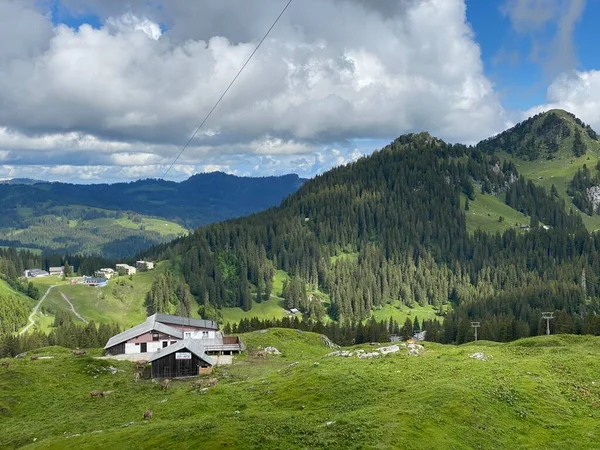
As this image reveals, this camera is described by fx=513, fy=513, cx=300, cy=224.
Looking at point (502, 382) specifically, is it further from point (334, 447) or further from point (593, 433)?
point (334, 447)

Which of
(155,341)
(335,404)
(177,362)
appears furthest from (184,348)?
(335,404)

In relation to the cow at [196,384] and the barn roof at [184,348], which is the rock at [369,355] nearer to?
the barn roof at [184,348]

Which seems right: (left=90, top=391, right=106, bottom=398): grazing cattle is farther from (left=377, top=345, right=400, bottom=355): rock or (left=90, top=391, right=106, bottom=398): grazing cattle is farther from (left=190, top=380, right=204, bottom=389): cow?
(left=377, top=345, right=400, bottom=355): rock

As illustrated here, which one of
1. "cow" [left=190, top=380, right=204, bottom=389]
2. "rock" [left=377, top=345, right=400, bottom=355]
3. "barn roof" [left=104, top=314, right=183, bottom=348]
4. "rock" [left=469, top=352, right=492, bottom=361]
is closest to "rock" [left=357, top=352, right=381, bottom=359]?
"rock" [left=377, top=345, right=400, bottom=355]

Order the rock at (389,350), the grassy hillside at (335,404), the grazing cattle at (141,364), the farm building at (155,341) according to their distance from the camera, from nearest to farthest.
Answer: the grassy hillside at (335,404)
the rock at (389,350)
the grazing cattle at (141,364)
the farm building at (155,341)

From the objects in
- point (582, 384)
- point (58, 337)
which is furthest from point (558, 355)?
point (58, 337)

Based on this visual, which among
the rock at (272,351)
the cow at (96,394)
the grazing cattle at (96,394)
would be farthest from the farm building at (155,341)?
the grazing cattle at (96,394)

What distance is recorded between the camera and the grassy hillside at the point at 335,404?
42.5 meters

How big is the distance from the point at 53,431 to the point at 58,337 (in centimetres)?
10353

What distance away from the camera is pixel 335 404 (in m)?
54.3

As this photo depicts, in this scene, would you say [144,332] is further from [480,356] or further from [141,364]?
[480,356]

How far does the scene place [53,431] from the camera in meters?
55.8

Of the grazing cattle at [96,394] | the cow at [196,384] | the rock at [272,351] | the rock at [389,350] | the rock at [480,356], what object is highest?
the rock at [480,356]

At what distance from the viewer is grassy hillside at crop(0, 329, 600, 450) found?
42469 mm
